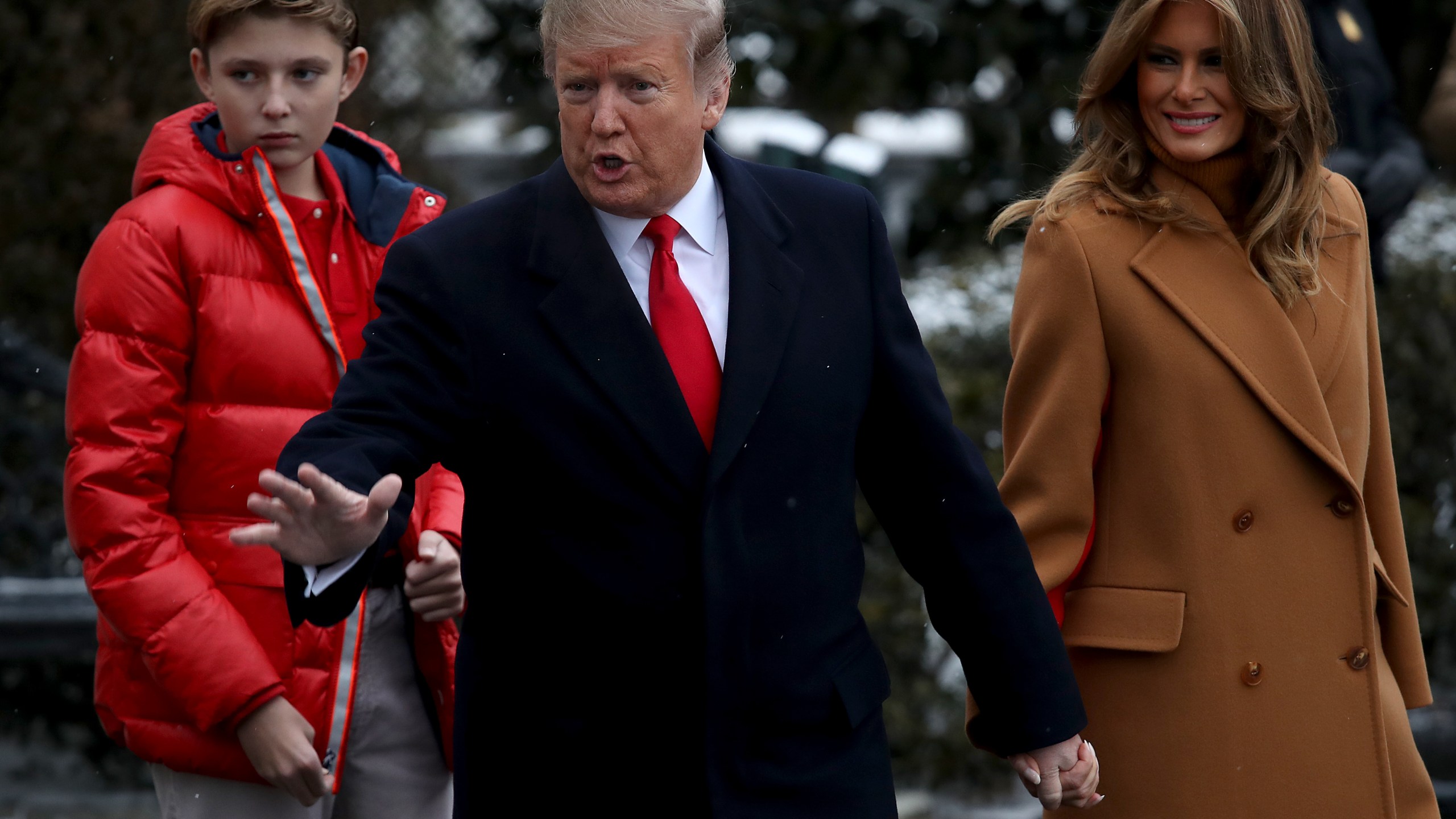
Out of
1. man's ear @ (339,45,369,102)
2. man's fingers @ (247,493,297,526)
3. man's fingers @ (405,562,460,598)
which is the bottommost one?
man's fingers @ (405,562,460,598)

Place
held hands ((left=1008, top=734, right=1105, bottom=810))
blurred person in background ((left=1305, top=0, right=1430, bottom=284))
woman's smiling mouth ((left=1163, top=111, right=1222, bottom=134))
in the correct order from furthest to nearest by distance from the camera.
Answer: blurred person in background ((left=1305, top=0, right=1430, bottom=284)), woman's smiling mouth ((left=1163, top=111, right=1222, bottom=134)), held hands ((left=1008, top=734, right=1105, bottom=810))

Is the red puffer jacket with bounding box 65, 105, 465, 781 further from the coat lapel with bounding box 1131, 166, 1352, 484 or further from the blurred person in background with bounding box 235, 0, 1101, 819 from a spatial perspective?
the coat lapel with bounding box 1131, 166, 1352, 484

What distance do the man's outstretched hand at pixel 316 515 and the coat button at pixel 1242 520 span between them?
153 cm

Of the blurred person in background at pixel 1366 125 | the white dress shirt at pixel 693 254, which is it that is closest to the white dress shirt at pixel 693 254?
the white dress shirt at pixel 693 254

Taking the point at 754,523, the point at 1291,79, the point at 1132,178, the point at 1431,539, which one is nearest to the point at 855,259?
the point at 754,523

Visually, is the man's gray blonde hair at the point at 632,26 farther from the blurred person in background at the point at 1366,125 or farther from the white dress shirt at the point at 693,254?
the blurred person in background at the point at 1366,125

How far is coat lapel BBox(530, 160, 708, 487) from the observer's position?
8.32ft

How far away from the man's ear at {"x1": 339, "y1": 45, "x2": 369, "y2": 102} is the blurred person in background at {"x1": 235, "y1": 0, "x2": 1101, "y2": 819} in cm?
87

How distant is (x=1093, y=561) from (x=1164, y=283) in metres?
0.52

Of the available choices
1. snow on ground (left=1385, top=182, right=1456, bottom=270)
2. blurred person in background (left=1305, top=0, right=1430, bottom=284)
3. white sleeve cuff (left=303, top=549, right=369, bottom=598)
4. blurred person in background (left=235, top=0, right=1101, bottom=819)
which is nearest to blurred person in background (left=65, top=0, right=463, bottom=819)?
blurred person in background (left=235, top=0, right=1101, bottom=819)

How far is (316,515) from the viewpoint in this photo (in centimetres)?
230

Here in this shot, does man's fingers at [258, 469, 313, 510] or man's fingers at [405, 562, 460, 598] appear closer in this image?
man's fingers at [258, 469, 313, 510]

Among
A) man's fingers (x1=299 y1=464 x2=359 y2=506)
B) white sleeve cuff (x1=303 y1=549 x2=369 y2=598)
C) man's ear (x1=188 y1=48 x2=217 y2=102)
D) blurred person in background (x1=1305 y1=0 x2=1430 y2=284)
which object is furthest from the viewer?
blurred person in background (x1=1305 y1=0 x2=1430 y2=284)

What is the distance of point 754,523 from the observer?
2.60m
